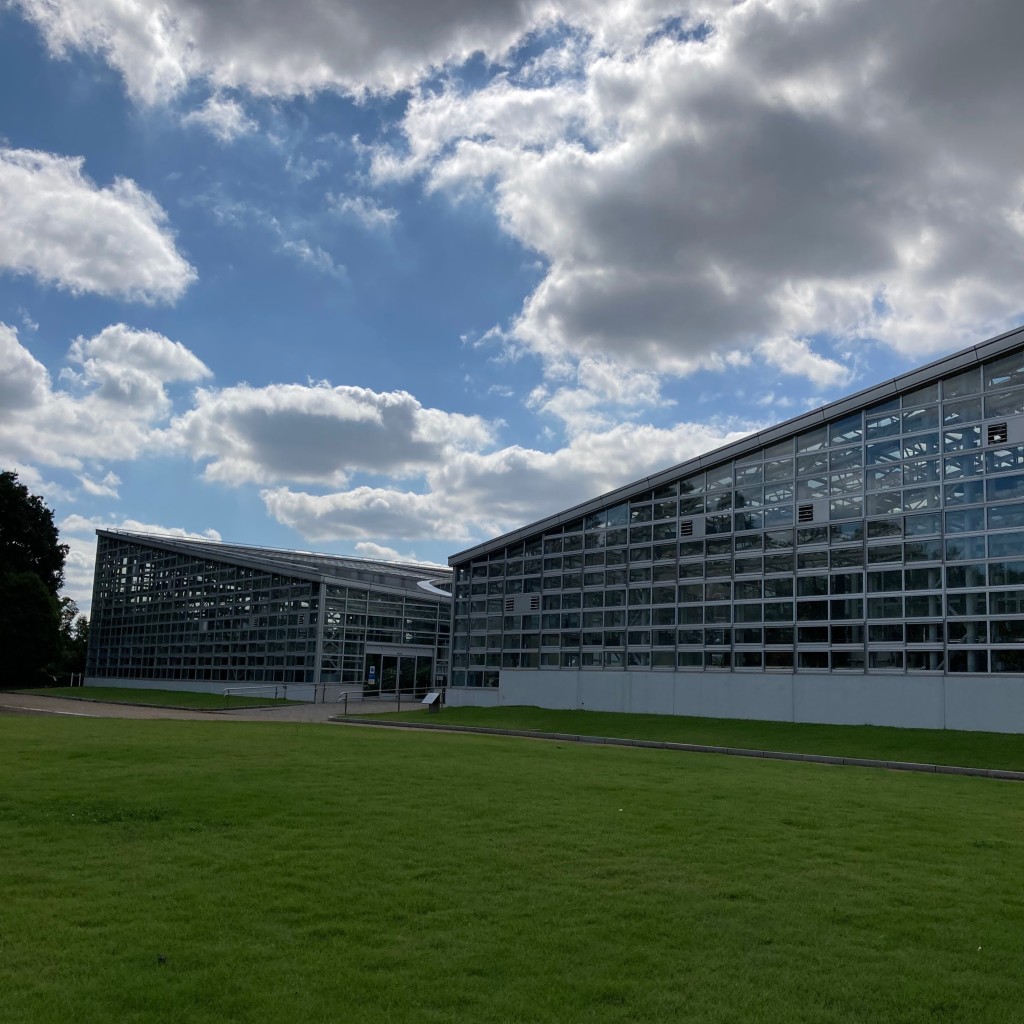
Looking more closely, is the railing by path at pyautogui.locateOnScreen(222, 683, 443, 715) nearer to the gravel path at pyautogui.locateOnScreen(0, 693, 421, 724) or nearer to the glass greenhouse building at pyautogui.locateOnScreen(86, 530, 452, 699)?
the glass greenhouse building at pyautogui.locateOnScreen(86, 530, 452, 699)

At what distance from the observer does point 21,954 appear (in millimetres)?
6598

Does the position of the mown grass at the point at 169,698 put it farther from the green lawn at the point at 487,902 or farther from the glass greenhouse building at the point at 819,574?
the green lawn at the point at 487,902

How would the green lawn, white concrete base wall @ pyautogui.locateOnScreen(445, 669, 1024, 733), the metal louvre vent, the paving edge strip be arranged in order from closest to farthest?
the green lawn → the paving edge strip → white concrete base wall @ pyautogui.locateOnScreen(445, 669, 1024, 733) → the metal louvre vent

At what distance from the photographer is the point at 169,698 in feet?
182

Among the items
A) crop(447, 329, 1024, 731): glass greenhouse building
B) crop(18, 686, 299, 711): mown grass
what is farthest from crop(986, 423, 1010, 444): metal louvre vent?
crop(18, 686, 299, 711): mown grass

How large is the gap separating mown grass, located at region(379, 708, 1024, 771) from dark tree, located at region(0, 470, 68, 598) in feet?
134

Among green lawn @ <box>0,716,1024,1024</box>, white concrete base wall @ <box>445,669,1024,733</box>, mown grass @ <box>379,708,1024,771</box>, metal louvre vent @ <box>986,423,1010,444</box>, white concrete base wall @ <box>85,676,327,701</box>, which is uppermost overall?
metal louvre vent @ <box>986,423,1010,444</box>

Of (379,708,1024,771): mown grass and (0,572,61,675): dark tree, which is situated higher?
(0,572,61,675): dark tree

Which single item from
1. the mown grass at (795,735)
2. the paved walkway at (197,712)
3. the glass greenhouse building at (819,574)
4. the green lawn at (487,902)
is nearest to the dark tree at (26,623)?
the paved walkway at (197,712)

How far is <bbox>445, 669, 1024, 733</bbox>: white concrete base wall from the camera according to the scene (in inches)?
1153

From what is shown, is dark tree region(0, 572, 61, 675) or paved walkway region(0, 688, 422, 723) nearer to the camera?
paved walkway region(0, 688, 422, 723)

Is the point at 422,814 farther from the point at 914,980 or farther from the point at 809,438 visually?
the point at 809,438

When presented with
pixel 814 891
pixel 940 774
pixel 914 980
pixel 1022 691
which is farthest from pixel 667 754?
pixel 914 980

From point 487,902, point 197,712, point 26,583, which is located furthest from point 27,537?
point 487,902
